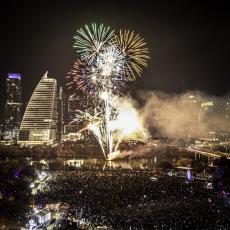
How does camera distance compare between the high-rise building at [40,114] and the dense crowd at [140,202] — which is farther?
the high-rise building at [40,114]

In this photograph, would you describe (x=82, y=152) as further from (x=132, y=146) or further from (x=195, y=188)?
(x=195, y=188)

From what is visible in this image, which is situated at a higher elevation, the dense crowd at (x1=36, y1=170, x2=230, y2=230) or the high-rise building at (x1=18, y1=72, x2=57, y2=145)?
the high-rise building at (x1=18, y1=72, x2=57, y2=145)

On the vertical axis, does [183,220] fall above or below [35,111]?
below

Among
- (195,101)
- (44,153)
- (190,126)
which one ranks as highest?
(195,101)

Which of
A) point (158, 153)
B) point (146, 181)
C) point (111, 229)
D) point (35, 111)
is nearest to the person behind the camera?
point (111, 229)

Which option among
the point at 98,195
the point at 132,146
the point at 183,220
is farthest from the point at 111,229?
the point at 132,146

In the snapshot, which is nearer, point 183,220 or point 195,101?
point 183,220
